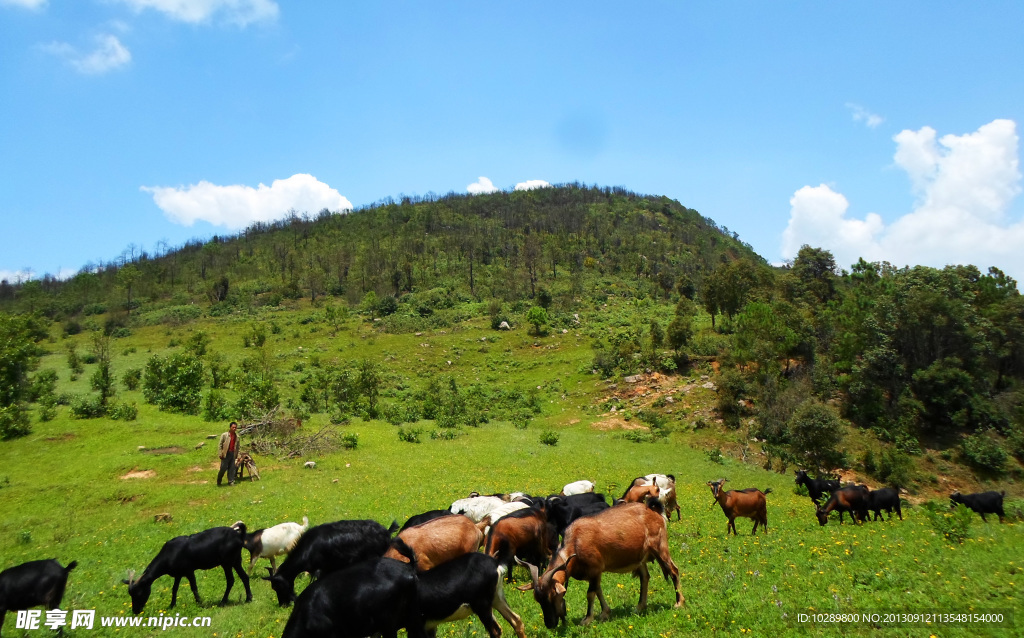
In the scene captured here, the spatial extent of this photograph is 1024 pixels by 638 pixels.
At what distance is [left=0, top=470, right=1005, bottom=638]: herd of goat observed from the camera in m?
6.79

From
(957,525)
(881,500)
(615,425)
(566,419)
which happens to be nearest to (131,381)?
(566,419)

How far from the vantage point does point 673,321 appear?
5544 cm

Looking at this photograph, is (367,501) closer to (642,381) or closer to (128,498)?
(128,498)

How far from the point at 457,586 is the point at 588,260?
4540 inches

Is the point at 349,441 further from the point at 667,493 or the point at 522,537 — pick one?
the point at 522,537

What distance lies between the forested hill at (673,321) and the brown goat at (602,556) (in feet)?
84.6

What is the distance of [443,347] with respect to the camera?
226ft

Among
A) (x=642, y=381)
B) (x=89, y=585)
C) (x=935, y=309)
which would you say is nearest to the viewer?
(x=89, y=585)

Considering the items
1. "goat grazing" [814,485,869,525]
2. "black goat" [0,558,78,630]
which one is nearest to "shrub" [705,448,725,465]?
"goat grazing" [814,485,869,525]

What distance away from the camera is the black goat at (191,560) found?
369 inches

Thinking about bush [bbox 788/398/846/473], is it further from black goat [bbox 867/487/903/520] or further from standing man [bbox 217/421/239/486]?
standing man [bbox 217/421/239/486]

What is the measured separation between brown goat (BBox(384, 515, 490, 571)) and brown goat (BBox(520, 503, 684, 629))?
1.78 m

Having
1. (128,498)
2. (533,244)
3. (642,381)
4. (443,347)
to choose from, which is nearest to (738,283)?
(642,381)

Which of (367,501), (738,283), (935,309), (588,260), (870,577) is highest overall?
(588,260)
